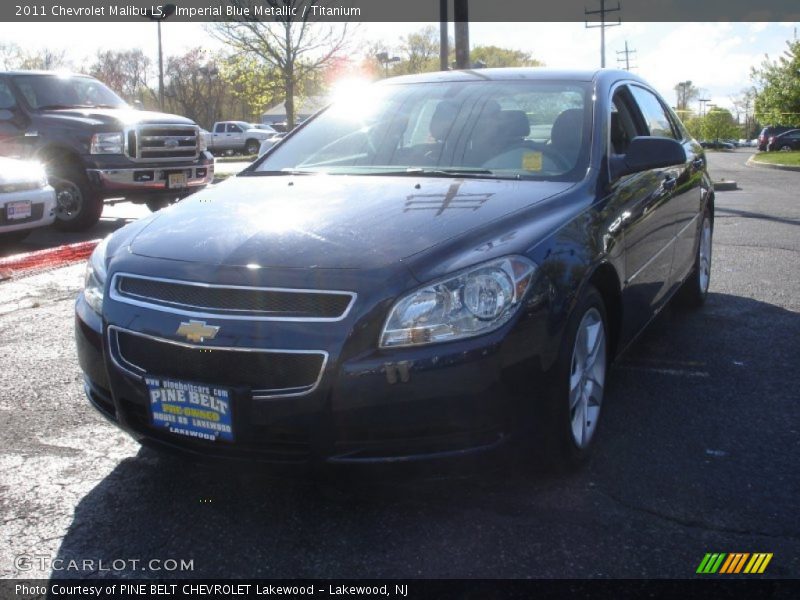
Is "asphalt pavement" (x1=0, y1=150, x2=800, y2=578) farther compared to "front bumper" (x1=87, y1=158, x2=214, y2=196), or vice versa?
"front bumper" (x1=87, y1=158, x2=214, y2=196)

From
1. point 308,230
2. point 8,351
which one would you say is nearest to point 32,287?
point 8,351

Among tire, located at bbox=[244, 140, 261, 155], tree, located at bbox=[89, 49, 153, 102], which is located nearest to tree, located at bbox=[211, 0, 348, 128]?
tire, located at bbox=[244, 140, 261, 155]

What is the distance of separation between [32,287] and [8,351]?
2.11 m

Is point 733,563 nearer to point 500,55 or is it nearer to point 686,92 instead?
point 500,55

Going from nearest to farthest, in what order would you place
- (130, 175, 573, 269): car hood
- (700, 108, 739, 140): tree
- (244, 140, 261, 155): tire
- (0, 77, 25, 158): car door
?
1. (130, 175, 573, 269): car hood
2. (0, 77, 25, 158): car door
3. (244, 140, 261, 155): tire
4. (700, 108, 739, 140): tree

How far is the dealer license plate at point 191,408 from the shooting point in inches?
106

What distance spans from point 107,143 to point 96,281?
334 inches

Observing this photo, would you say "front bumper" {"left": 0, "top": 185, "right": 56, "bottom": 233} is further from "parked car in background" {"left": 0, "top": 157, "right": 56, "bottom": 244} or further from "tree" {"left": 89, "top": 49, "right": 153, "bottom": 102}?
"tree" {"left": 89, "top": 49, "right": 153, "bottom": 102}

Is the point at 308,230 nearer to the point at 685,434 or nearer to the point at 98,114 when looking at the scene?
the point at 685,434

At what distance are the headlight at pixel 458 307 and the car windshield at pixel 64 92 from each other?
33.7 feet

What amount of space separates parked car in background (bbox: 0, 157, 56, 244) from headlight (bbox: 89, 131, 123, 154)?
1345 mm

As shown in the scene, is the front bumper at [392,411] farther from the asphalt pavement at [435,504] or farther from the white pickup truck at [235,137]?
the white pickup truck at [235,137]

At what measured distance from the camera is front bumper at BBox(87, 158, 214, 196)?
1107 cm

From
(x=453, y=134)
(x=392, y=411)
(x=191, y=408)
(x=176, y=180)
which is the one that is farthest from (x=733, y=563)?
(x=176, y=180)
